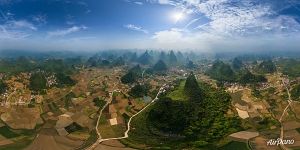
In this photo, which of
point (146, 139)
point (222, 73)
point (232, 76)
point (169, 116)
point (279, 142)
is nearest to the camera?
point (279, 142)

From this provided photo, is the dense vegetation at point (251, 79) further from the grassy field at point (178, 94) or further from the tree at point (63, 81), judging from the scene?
the tree at point (63, 81)

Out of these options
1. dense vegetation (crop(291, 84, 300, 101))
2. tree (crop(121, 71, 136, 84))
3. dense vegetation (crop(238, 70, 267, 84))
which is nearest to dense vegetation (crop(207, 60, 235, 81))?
dense vegetation (crop(238, 70, 267, 84))

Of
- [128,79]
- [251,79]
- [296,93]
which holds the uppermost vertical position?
[128,79]

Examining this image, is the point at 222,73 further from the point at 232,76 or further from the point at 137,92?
the point at 137,92

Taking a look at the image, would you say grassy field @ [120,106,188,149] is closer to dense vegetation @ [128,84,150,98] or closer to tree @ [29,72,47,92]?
dense vegetation @ [128,84,150,98]

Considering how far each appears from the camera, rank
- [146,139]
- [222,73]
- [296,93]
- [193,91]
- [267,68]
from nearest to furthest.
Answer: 1. [146,139]
2. [296,93]
3. [193,91]
4. [222,73]
5. [267,68]

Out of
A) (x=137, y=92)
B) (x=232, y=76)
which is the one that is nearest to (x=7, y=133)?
(x=137, y=92)

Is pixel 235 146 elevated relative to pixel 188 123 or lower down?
lower down

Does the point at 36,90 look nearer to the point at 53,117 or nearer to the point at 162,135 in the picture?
the point at 53,117

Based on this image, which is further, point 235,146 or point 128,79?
point 128,79
